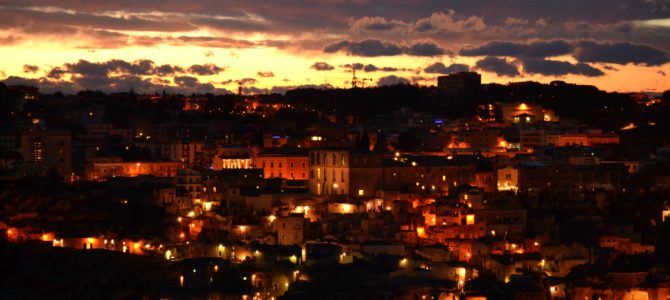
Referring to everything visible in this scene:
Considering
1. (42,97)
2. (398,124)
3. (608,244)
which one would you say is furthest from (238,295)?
(42,97)

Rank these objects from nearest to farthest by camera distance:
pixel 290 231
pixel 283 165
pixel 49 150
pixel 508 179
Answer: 1. pixel 290 231
2. pixel 508 179
3. pixel 283 165
4. pixel 49 150

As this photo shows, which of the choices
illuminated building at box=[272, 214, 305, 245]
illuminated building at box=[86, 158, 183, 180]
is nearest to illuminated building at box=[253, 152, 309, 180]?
illuminated building at box=[86, 158, 183, 180]

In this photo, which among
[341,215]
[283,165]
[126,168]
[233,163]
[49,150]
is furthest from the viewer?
[126,168]

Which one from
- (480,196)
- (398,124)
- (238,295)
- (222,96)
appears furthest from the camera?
(222,96)

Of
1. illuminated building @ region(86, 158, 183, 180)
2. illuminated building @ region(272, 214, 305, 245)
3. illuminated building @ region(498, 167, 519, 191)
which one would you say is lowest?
illuminated building @ region(272, 214, 305, 245)

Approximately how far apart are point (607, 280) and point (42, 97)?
40.5 meters

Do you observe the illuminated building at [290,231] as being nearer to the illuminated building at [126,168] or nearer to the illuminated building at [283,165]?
the illuminated building at [283,165]

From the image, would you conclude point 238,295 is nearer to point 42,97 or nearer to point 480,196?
point 480,196

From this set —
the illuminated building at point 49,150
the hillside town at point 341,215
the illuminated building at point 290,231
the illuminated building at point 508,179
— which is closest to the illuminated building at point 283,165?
the hillside town at point 341,215

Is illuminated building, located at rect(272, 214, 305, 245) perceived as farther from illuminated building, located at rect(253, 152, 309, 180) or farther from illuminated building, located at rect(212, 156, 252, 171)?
illuminated building, located at rect(212, 156, 252, 171)

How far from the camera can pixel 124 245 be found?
34156mm

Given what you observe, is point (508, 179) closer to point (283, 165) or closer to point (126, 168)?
point (283, 165)

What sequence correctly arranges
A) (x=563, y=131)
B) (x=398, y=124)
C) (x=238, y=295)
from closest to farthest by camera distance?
(x=238, y=295) → (x=563, y=131) → (x=398, y=124)

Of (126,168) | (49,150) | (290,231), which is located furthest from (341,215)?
(126,168)
